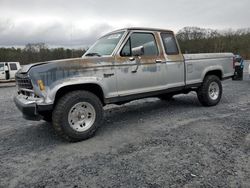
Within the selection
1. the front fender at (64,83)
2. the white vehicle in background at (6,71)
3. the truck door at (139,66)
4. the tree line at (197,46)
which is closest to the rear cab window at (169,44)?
the truck door at (139,66)

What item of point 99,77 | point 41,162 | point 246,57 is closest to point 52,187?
point 41,162

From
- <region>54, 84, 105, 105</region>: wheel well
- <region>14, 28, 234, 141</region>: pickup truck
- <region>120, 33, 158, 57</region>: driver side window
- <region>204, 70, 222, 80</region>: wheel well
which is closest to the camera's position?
<region>14, 28, 234, 141</region>: pickup truck

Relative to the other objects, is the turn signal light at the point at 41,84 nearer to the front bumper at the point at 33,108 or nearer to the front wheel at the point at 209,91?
the front bumper at the point at 33,108

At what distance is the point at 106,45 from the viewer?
5.39m

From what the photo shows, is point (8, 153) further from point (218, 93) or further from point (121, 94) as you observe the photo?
point (218, 93)

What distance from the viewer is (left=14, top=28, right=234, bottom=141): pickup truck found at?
13.7 ft

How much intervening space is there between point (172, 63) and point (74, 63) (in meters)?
2.68

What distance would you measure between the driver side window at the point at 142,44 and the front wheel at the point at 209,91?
6.83 ft

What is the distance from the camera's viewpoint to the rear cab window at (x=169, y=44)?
5.99 m

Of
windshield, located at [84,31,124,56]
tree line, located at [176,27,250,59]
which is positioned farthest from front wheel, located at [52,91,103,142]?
tree line, located at [176,27,250,59]

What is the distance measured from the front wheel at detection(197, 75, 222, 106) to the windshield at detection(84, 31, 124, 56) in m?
3.06

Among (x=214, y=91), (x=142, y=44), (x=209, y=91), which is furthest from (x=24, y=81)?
(x=214, y=91)

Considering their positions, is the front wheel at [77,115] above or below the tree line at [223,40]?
below

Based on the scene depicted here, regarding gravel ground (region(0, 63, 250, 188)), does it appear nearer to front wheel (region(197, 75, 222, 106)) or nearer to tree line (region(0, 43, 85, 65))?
front wheel (region(197, 75, 222, 106))
